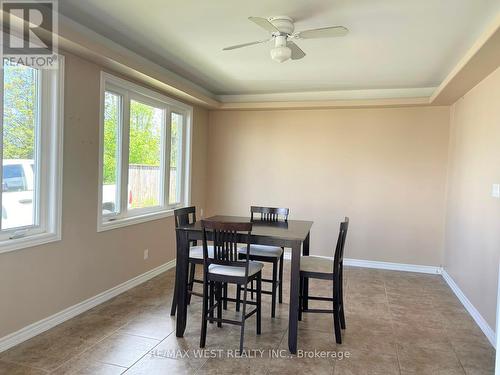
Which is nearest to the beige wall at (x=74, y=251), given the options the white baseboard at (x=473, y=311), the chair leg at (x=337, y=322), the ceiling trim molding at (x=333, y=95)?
the chair leg at (x=337, y=322)

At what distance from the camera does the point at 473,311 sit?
3.42m

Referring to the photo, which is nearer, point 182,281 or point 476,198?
point 182,281

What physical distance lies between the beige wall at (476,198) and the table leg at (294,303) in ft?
5.35

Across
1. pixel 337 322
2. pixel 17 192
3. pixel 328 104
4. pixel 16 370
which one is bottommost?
pixel 16 370

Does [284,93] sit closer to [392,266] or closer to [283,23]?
[283,23]

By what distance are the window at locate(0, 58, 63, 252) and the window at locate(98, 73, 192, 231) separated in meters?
0.55

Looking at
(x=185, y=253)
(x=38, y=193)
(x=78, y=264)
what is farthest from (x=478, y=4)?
(x=78, y=264)

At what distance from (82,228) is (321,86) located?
3389 mm

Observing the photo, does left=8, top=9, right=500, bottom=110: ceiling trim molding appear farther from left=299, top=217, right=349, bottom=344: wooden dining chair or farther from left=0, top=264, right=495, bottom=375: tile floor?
left=0, top=264, right=495, bottom=375: tile floor

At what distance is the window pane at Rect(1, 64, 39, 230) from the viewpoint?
2.61m

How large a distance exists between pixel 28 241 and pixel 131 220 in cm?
129

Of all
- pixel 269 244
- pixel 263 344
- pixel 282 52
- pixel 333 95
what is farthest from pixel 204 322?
pixel 333 95

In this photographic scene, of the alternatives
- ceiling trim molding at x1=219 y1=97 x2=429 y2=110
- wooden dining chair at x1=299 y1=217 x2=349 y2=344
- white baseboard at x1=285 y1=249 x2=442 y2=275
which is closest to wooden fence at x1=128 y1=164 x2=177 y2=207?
ceiling trim molding at x1=219 y1=97 x2=429 y2=110

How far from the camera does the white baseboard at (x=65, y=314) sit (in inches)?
103
